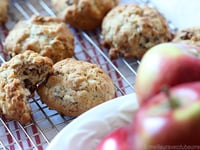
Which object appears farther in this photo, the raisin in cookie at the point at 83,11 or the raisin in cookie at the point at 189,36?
the raisin in cookie at the point at 83,11

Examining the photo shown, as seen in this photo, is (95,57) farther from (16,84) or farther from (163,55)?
(163,55)

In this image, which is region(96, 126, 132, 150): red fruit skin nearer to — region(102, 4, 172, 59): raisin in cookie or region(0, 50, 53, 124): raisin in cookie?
region(0, 50, 53, 124): raisin in cookie

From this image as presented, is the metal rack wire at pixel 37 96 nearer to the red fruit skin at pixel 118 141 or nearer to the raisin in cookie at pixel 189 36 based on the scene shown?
the raisin in cookie at pixel 189 36

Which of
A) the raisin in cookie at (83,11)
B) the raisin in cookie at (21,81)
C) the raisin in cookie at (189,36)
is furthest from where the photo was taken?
the raisin in cookie at (83,11)

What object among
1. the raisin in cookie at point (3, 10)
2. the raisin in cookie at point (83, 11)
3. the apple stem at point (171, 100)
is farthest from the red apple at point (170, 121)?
the raisin in cookie at point (3, 10)

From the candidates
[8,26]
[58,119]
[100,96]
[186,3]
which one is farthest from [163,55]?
[8,26]

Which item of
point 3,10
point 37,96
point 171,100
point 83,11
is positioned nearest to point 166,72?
point 171,100
